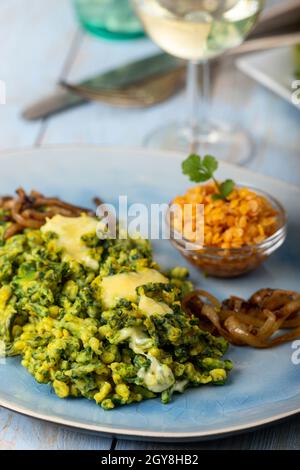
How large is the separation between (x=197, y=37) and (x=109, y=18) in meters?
1.49

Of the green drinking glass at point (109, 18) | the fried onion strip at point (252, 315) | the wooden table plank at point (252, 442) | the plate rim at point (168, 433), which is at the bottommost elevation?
the wooden table plank at point (252, 442)

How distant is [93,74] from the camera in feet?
14.7

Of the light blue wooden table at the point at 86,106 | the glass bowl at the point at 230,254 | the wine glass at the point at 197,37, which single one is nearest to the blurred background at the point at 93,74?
the light blue wooden table at the point at 86,106

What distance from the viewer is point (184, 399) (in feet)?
7.11

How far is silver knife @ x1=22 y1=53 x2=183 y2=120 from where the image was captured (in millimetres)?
4035

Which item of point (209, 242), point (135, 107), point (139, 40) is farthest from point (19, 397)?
point (139, 40)

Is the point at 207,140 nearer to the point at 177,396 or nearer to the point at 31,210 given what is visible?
the point at 31,210

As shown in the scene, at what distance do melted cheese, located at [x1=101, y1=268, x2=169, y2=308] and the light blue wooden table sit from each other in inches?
55.6

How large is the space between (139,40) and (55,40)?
21.1 inches

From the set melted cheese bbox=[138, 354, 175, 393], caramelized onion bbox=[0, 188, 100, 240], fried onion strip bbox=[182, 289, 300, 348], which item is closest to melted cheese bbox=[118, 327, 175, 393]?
melted cheese bbox=[138, 354, 175, 393]

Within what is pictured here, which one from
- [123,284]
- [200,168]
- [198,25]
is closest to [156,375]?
[123,284]

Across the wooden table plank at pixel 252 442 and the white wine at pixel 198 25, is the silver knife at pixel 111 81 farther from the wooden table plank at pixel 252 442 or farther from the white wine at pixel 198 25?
the wooden table plank at pixel 252 442

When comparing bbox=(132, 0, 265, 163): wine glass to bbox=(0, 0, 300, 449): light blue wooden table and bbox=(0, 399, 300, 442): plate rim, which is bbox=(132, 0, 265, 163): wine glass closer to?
bbox=(0, 0, 300, 449): light blue wooden table

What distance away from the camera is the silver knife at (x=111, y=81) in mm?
4035
